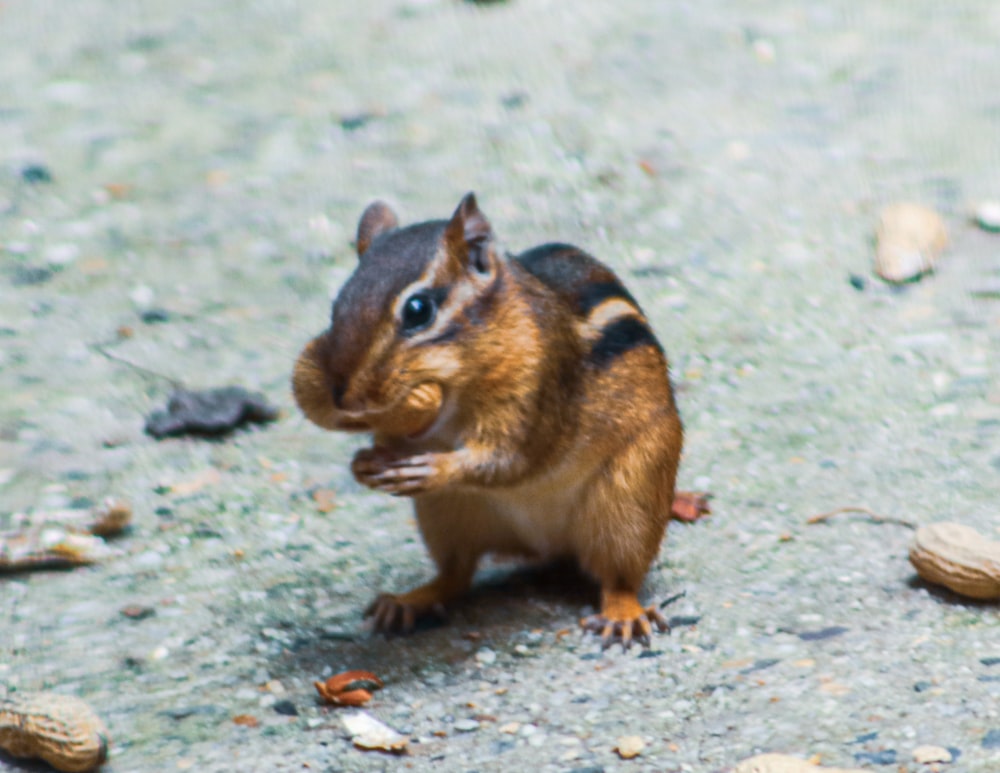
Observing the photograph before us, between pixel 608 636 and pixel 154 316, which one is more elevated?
pixel 608 636

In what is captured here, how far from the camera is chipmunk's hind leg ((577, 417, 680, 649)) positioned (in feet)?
9.81

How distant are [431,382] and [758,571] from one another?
103 centimetres

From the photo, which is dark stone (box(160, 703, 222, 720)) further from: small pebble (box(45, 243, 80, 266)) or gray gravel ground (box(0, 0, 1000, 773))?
small pebble (box(45, 243, 80, 266))

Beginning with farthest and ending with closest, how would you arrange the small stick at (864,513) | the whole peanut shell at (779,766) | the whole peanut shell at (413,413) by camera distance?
the small stick at (864,513)
the whole peanut shell at (413,413)
the whole peanut shell at (779,766)

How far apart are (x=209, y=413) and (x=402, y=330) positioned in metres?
1.65

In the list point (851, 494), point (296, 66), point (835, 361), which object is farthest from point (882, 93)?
point (851, 494)

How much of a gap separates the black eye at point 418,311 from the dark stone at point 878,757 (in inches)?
43.2

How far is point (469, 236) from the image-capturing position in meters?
2.80

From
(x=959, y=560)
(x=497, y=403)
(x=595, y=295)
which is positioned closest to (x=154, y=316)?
(x=595, y=295)

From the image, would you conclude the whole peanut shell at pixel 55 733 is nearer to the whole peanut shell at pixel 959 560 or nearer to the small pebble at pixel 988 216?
the whole peanut shell at pixel 959 560

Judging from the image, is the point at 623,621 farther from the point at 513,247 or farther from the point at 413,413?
the point at 513,247

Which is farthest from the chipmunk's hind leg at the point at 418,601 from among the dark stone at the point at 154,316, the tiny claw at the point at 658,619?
the dark stone at the point at 154,316

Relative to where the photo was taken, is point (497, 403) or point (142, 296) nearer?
point (497, 403)

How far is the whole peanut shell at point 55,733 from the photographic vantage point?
2.42 meters
